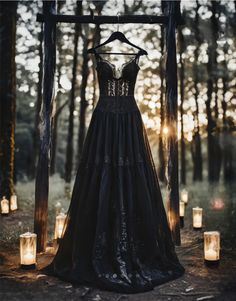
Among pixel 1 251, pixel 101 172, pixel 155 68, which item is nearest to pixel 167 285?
pixel 101 172

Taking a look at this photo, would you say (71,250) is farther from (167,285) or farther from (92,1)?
(92,1)

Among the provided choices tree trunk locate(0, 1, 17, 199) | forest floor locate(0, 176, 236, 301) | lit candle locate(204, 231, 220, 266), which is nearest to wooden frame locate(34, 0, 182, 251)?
forest floor locate(0, 176, 236, 301)

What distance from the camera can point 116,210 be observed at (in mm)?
4879

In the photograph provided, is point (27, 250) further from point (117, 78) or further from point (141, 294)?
point (117, 78)

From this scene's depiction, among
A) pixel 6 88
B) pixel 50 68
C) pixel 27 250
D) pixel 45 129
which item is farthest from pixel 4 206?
pixel 50 68

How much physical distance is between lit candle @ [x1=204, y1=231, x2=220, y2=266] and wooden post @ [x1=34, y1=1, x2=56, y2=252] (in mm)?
2734

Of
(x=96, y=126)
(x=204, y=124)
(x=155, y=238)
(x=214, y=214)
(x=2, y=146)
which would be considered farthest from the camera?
(x=204, y=124)

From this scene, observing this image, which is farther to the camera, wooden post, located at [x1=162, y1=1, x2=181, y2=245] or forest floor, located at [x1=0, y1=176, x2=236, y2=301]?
wooden post, located at [x1=162, y1=1, x2=181, y2=245]

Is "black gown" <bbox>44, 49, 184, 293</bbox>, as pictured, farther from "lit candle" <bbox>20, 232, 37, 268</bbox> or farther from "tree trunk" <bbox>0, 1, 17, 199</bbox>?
"tree trunk" <bbox>0, 1, 17, 199</bbox>

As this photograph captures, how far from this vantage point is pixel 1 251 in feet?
20.1

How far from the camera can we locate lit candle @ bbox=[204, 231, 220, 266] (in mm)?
5207

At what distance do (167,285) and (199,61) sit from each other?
1312 centimetres

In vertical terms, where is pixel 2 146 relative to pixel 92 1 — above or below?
below

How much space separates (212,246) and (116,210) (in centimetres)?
159
